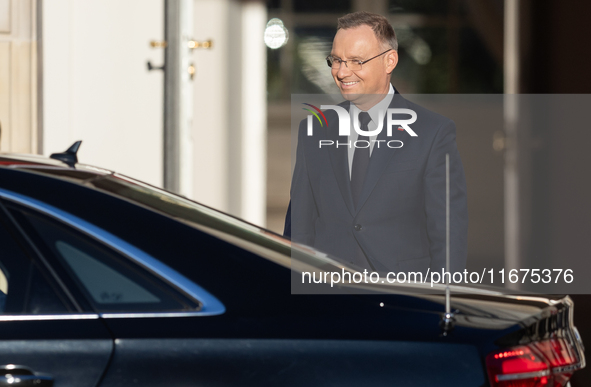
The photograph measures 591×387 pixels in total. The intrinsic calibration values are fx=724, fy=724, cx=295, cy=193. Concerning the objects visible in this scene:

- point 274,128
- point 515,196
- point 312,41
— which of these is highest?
point 312,41

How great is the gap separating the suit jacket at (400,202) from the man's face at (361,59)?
0.12 m

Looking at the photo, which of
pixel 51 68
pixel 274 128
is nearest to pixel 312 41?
pixel 274 128

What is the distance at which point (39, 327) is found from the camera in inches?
62.9

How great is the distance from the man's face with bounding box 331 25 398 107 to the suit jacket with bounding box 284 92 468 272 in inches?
4.9

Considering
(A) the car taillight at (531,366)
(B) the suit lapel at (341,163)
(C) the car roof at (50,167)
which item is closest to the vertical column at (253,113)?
(B) the suit lapel at (341,163)

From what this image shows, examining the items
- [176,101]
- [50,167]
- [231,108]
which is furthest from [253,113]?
[50,167]

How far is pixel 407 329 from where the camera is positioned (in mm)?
1628

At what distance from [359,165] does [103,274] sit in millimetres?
1028

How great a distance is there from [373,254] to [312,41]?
5.20m

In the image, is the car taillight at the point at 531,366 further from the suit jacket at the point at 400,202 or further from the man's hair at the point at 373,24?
the man's hair at the point at 373,24

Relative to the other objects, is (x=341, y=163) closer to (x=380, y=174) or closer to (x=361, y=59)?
(x=380, y=174)

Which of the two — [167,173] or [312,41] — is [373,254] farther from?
[312,41]

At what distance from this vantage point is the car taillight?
1565 millimetres

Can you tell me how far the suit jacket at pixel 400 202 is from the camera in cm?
234
